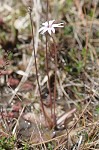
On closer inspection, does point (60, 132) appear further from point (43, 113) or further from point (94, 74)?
point (94, 74)

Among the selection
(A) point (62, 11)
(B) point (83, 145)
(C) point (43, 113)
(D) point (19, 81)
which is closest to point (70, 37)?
(A) point (62, 11)

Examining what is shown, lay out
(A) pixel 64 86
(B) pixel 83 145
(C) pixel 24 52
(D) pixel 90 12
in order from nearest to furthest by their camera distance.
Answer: (B) pixel 83 145 → (A) pixel 64 86 → (C) pixel 24 52 → (D) pixel 90 12

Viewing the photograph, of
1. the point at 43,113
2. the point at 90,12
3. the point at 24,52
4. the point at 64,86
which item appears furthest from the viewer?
the point at 90,12

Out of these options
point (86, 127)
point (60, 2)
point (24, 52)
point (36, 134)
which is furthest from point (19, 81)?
point (60, 2)

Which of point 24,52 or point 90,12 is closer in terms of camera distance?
point 24,52

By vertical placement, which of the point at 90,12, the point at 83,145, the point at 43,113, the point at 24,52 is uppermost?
the point at 90,12

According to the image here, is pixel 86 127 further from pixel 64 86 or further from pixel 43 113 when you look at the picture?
pixel 64 86

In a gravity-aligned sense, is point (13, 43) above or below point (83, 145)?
above

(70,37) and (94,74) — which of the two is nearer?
(94,74)

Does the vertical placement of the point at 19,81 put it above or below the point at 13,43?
below
